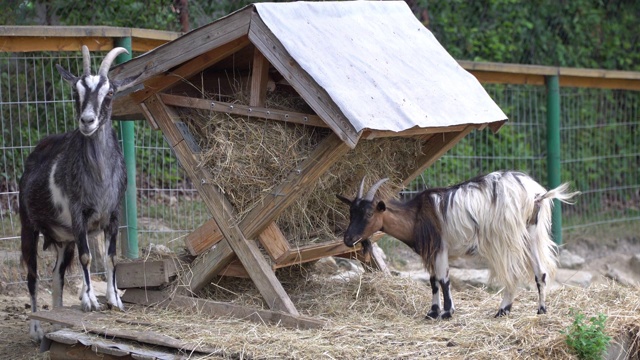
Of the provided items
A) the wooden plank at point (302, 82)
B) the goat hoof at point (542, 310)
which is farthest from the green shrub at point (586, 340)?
the wooden plank at point (302, 82)

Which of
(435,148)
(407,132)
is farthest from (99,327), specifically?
(435,148)

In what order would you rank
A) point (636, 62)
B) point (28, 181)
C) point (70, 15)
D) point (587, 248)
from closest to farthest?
point (28, 181) → point (70, 15) → point (587, 248) → point (636, 62)

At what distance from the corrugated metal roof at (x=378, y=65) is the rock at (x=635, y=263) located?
15.4 feet

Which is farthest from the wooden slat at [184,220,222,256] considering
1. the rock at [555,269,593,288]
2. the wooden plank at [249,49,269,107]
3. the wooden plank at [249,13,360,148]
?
the rock at [555,269,593,288]

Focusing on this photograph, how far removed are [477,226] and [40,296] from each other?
416 centimetres

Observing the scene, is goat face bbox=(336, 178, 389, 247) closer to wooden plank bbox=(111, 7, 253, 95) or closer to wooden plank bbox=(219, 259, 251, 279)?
wooden plank bbox=(219, 259, 251, 279)

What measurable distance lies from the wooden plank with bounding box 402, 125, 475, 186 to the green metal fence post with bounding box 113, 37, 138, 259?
8.30 ft

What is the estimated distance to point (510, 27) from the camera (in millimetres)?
13602

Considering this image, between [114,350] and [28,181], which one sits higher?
[28,181]

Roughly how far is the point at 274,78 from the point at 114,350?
2.54 m

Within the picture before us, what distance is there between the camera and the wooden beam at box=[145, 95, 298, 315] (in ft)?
21.5

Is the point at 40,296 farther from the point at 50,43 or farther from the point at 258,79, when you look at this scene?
the point at 258,79

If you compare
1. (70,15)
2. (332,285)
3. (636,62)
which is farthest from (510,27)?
(332,285)

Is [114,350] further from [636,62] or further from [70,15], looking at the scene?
[636,62]
